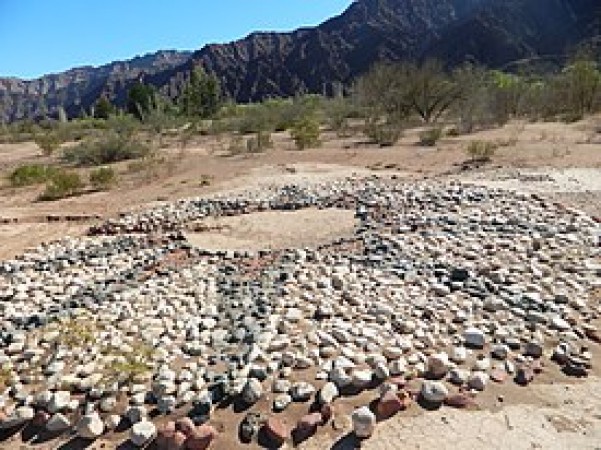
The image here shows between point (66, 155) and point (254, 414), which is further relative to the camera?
point (66, 155)

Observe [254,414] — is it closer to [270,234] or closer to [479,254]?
[479,254]

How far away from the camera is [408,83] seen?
28.8 m

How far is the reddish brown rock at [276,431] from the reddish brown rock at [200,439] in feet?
1.24

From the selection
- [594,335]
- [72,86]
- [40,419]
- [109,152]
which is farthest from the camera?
[72,86]

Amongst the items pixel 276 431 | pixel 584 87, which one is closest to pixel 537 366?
pixel 276 431

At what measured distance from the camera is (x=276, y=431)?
4156 millimetres

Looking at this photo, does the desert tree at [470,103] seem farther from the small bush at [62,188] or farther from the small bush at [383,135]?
the small bush at [62,188]

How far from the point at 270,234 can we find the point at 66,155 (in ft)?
58.4

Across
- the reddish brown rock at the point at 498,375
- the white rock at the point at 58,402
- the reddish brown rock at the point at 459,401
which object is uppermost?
the white rock at the point at 58,402

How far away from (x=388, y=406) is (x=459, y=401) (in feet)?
1.86

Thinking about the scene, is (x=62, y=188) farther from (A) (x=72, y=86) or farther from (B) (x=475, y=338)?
(A) (x=72, y=86)

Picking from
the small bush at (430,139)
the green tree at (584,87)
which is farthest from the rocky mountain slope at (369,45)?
the small bush at (430,139)

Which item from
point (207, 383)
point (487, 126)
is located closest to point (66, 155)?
point (487, 126)

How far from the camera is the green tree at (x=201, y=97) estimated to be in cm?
4688
